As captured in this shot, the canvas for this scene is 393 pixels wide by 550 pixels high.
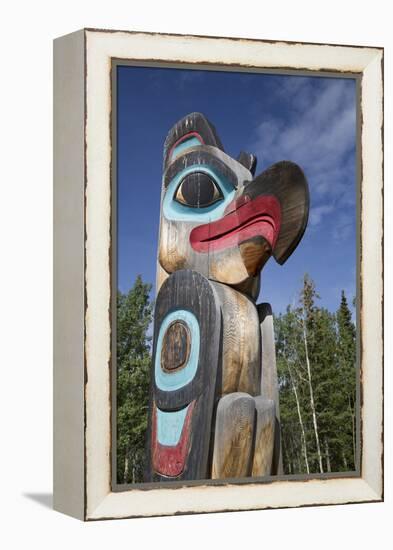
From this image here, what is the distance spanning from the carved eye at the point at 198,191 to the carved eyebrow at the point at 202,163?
90 mm

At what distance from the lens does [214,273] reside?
39.3 ft

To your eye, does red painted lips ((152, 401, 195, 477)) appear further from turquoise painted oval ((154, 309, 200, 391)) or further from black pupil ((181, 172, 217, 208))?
black pupil ((181, 172, 217, 208))

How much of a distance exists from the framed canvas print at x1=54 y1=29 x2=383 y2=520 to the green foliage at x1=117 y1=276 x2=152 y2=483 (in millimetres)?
17

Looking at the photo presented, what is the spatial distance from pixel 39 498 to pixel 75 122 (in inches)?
129

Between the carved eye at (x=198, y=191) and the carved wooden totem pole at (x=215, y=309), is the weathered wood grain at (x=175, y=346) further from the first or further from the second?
the carved eye at (x=198, y=191)

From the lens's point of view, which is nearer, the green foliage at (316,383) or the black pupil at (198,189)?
the black pupil at (198,189)

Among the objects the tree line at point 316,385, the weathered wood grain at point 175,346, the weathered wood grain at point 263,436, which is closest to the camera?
the weathered wood grain at point 175,346

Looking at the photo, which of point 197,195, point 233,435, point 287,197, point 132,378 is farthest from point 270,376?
point 197,195

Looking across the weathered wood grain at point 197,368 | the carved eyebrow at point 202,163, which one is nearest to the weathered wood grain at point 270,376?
the weathered wood grain at point 197,368

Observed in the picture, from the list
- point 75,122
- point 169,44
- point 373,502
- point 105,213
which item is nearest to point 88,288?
point 105,213

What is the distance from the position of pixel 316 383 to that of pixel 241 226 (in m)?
1.50

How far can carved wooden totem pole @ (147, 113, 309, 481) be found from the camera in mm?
11719

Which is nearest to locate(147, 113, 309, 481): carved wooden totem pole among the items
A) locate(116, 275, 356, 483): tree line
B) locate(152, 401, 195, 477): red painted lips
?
locate(152, 401, 195, 477): red painted lips

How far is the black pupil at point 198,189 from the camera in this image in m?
12.0
